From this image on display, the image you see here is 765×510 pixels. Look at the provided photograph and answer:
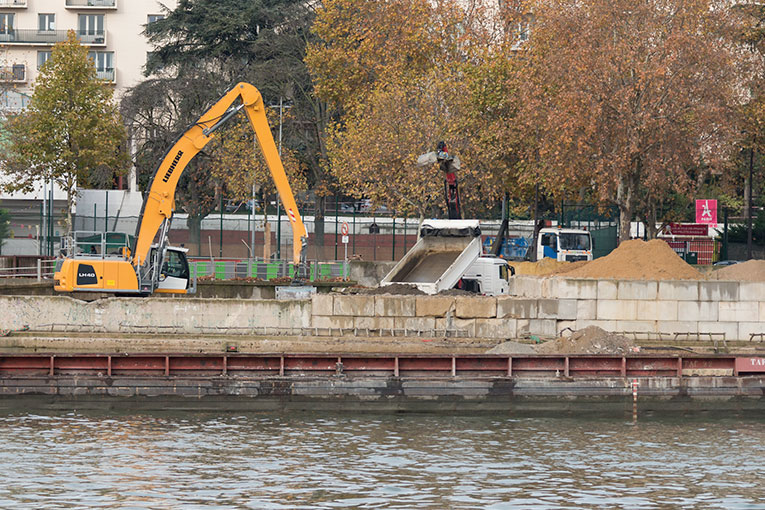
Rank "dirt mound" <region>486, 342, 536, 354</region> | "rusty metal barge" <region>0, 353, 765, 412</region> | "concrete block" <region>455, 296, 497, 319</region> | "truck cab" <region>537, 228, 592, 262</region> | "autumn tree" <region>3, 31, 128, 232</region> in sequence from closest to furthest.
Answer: "rusty metal barge" <region>0, 353, 765, 412</region>
"dirt mound" <region>486, 342, 536, 354</region>
"concrete block" <region>455, 296, 497, 319</region>
"truck cab" <region>537, 228, 592, 262</region>
"autumn tree" <region>3, 31, 128, 232</region>

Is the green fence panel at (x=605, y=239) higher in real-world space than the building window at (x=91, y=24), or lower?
lower

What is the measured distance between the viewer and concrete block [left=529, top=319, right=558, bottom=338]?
112ft

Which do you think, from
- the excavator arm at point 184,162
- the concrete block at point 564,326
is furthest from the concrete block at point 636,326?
the excavator arm at point 184,162

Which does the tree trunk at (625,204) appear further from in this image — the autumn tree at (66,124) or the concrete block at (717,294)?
the autumn tree at (66,124)

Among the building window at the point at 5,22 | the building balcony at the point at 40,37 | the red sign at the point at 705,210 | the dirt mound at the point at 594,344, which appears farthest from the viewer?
the building balcony at the point at 40,37

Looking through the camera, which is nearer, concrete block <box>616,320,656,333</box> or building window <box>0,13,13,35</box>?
concrete block <box>616,320,656,333</box>

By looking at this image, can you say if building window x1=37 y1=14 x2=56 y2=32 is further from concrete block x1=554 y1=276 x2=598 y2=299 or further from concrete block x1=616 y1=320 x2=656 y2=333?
concrete block x1=616 y1=320 x2=656 y2=333

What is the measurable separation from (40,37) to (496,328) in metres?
79.6

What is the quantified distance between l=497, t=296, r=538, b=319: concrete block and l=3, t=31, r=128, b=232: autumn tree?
3485 centimetres

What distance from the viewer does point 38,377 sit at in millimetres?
28688

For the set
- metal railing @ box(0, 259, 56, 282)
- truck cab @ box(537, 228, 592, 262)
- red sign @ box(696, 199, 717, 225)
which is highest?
red sign @ box(696, 199, 717, 225)

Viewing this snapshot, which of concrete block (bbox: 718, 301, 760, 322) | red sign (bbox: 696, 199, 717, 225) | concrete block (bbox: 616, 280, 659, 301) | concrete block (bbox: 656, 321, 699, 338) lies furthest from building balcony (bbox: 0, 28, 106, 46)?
concrete block (bbox: 718, 301, 760, 322)

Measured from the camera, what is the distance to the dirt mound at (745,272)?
35.2 metres

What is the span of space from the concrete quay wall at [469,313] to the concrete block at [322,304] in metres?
0.03
